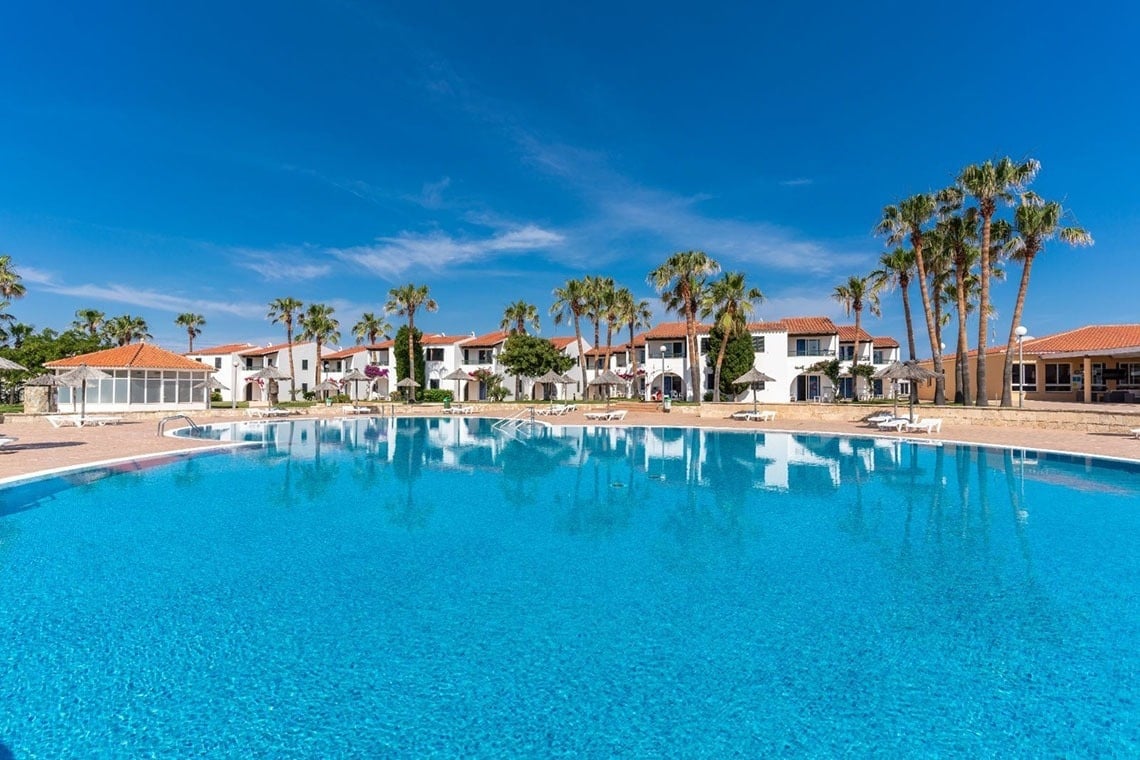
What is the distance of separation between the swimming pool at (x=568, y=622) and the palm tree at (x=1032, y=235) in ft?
55.7

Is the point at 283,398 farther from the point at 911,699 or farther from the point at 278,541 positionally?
the point at 911,699

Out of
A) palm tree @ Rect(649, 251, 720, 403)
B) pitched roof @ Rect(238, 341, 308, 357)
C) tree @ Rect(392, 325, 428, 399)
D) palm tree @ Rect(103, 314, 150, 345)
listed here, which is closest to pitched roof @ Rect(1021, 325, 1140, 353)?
palm tree @ Rect(649, 251, 720, 403)

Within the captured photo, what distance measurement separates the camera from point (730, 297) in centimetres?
3609

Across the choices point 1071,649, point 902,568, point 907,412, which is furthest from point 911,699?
point 907,412

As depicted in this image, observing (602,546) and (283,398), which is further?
(283,398)

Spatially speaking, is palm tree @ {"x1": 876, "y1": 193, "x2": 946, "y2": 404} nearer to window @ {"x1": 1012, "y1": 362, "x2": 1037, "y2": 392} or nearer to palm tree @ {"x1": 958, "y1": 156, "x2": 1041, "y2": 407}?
palm tree @ {"x1": 958, "y1": 156, "x2": 1041, "y2": 407}

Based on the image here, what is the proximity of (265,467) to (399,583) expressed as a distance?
12.0 m

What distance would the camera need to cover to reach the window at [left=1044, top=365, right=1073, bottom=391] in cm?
3716

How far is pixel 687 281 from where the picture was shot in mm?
35969

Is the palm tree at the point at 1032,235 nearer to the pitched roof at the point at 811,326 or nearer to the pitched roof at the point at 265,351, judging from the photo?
the pitched roof at the point at 811,326

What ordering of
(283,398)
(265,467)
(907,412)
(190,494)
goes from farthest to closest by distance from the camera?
(283,398)
(907,412)
(265,467)
(190,494)

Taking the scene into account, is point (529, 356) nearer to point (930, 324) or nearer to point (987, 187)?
point (930, 324)

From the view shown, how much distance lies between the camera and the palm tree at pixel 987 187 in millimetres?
26344

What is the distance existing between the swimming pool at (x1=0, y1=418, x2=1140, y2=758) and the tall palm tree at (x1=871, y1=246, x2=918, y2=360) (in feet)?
71.2
